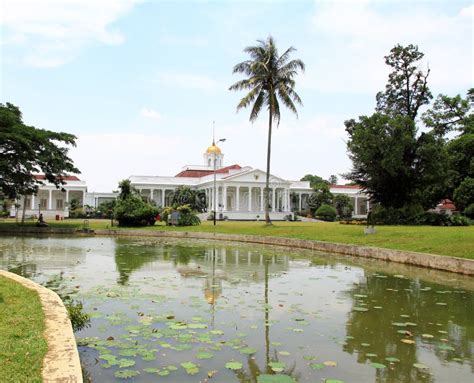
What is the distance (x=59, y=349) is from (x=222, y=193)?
57.8m

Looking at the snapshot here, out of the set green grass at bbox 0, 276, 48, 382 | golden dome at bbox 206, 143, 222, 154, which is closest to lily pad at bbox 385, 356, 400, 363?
green grass at bbox 0, 276, 48, 382

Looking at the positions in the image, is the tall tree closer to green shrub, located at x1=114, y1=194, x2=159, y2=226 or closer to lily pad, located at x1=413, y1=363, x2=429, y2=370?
green shrub, located at x1=114, y1=194, x2=159, y2=226

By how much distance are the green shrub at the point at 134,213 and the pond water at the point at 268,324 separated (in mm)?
23599

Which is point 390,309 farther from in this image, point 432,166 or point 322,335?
point 432,166

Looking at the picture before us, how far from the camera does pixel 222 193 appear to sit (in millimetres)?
62500

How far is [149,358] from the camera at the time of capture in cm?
525

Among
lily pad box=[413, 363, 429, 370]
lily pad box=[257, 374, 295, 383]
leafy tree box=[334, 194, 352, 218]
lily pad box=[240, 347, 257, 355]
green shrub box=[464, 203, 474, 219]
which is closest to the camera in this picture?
lily pad box=[257, 374, 295, 383]

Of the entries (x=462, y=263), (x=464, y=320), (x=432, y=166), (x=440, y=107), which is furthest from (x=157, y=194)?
(x=464, y=320)

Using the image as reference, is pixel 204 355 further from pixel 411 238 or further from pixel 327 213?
pixel 327 213

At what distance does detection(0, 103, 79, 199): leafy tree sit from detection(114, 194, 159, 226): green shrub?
4.90 meters

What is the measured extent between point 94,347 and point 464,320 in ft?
18.6

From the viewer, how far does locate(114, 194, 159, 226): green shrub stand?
37.2 m

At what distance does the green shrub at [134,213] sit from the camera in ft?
122

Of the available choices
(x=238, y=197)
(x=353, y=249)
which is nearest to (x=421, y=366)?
(x=353, y=249)
